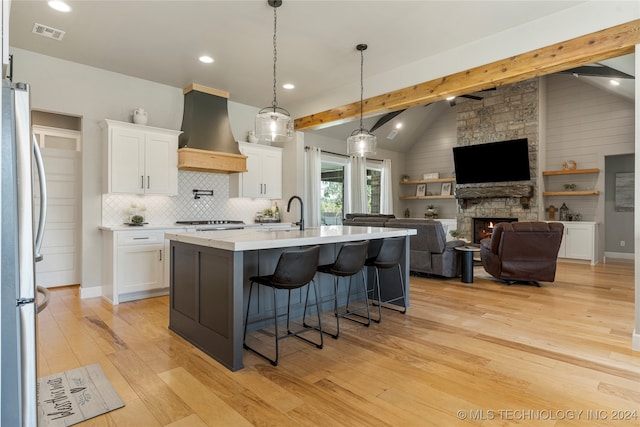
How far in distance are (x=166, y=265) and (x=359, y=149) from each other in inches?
116

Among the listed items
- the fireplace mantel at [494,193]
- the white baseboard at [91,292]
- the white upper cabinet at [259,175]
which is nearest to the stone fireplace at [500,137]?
the fireplace mantel at [494,193]

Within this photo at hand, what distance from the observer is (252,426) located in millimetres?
1833

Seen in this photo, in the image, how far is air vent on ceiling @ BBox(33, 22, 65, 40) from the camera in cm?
363

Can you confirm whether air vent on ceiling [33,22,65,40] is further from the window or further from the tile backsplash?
the window

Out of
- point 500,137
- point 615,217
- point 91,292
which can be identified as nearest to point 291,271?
point 91,292

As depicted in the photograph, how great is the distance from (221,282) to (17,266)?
1.45 metres

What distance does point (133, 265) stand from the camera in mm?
4355

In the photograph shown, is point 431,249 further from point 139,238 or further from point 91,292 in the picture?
point 91,292

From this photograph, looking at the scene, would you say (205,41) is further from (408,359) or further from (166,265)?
(408,359)

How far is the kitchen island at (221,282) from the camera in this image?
Result: 2.48m

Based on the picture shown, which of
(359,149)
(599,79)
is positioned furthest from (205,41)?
(599,79)

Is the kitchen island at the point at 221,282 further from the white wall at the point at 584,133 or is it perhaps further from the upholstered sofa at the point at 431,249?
the white wall at the point at 584,133

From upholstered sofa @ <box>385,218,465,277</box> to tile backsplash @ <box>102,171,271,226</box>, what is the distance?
2556 millimetres

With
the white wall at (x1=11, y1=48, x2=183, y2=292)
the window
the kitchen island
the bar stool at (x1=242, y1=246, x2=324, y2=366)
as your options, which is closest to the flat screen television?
the window
